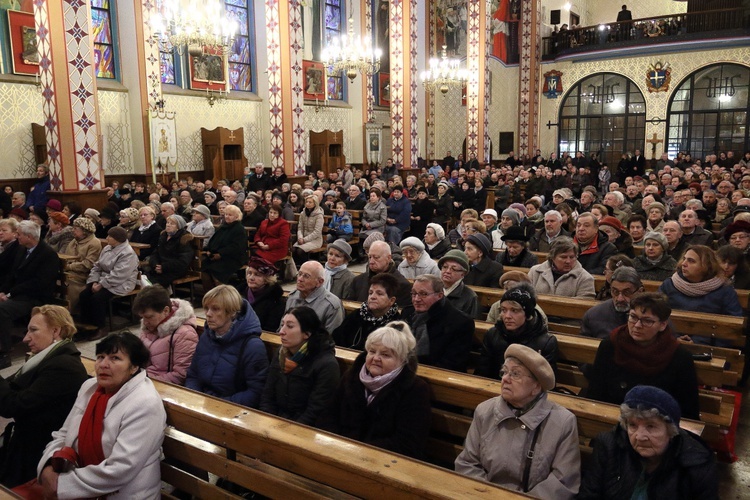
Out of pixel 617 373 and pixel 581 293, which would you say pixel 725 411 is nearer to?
pixel 617 373

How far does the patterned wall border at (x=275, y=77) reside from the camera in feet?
42.3

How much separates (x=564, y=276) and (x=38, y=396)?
376 centimetres

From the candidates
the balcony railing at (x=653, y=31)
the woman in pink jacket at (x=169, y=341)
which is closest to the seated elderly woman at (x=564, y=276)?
the woman in pink jacket at (x=169, y=341)

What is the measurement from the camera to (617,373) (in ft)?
10.8

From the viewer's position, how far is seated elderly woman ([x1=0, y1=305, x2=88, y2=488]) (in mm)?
3160

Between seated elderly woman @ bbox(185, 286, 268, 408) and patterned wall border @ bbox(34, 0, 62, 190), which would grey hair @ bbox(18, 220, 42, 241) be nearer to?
seated elderly woman @ bbox(185, 286, 268, 408)

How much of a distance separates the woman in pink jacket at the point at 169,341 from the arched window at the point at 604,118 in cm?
2198

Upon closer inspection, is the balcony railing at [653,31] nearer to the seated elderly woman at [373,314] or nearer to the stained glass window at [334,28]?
the stained glass window at [334,28]

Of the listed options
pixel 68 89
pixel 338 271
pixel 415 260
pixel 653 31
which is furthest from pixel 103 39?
pixel 653 31

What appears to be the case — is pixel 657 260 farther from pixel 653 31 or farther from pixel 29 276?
pixel 653 31

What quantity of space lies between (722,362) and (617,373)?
0.70 metres

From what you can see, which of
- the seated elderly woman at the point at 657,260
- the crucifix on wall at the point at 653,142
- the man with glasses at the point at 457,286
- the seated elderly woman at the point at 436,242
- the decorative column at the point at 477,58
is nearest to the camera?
the man with glasses at the point at 457,286

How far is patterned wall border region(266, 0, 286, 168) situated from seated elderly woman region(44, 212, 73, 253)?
611 cm

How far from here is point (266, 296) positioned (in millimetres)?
4871
